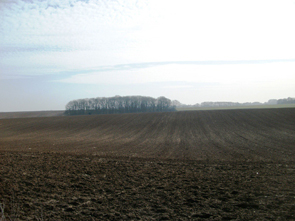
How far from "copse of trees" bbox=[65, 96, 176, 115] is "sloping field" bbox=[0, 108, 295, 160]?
41611 mm

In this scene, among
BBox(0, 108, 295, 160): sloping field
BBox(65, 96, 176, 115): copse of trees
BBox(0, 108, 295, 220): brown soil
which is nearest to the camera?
BBox(0, 108, 295, 220): brown soil

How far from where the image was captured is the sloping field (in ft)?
53.9

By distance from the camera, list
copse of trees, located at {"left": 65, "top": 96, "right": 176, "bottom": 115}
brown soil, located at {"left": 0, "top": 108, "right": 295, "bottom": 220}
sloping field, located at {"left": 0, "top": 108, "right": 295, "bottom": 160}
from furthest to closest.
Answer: copse of trees, located at {"left": 65, "top": 96, "right": 176, "bottom": 115} → sloping field, located at {"left": 0, "top": 108, "right": 295, "bottom": 160} → brown soil, located at {"left": 0, "top": 108, "right": 295, "bottom": 220}

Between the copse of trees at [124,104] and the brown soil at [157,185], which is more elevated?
the copse of trees at [124,104]

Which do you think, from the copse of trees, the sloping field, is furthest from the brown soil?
the copse of trees

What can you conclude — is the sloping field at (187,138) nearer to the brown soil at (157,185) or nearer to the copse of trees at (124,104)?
Result: the brown soil at (157,185)

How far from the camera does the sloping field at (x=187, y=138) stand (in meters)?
16.4

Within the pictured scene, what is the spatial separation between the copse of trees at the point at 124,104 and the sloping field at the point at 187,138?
137ft

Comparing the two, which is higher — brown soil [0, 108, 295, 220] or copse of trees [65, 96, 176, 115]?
copse of trees [65, 96, 176, 115]

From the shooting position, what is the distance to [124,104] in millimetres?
84938

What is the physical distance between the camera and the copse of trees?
81188 millimetres

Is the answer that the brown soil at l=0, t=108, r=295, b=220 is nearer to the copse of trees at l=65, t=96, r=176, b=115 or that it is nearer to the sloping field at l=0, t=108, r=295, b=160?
the sloping field at l=0, t=108, r=295, b=160

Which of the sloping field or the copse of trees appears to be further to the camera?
the copse of trees

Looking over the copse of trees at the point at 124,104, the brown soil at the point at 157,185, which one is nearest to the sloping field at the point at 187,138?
the brown soil at the point at 157,185
